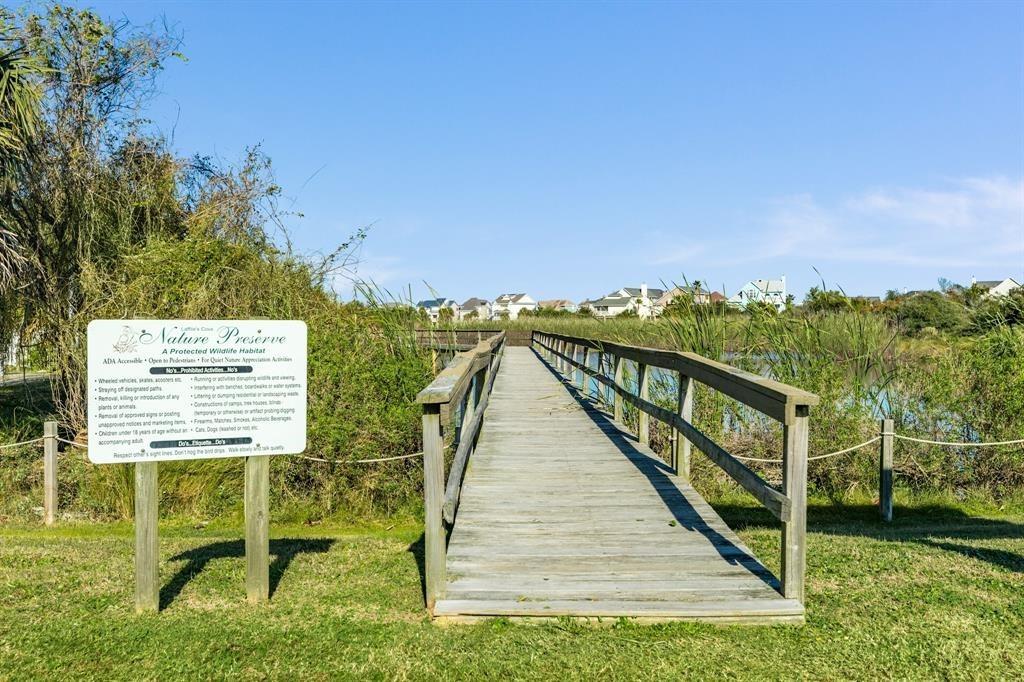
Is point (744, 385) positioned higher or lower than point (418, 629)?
higher

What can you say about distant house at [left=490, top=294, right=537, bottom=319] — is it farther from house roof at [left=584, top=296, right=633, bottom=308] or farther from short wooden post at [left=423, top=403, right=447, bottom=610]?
short wooden post at [left=423, top=403, right=447, bottom=610]

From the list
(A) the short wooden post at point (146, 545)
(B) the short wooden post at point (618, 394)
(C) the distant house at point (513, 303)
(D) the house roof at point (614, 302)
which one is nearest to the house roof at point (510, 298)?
(C) the distant house at point (513, 303)

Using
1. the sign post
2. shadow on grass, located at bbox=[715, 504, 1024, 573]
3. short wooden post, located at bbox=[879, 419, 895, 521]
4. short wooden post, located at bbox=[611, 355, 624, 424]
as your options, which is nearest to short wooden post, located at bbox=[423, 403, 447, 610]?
the sign post

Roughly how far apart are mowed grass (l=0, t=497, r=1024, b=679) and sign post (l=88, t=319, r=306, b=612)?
1.20 ft

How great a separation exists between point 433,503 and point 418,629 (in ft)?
2.02

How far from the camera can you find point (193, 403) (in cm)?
388

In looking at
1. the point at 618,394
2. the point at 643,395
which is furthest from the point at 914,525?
Answer: the point at 618,394

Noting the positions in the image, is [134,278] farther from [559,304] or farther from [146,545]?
→ [559,304]

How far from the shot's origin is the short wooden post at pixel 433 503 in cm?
371

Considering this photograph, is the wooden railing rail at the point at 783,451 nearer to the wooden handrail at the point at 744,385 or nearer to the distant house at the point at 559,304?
the wooden handrail at the point at 744,385

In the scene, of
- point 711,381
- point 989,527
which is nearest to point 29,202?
point 711,381

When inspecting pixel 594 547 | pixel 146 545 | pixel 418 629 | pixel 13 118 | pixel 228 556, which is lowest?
pixel 228 556

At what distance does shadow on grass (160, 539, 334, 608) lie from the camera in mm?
4219

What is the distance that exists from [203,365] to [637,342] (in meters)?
9.03
